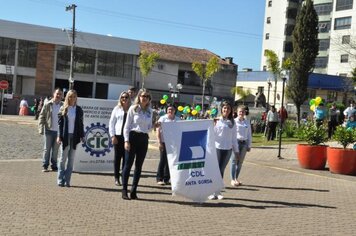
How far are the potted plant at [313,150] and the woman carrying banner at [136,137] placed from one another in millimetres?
7521

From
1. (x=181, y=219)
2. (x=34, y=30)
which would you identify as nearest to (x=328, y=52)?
(x=34, y=30)

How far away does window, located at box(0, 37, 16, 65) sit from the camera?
51875 mm

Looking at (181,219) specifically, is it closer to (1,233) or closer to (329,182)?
(1,233)

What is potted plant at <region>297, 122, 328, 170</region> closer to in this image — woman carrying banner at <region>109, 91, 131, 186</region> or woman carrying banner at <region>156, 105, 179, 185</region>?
woman carrying banner at <region>156, 105, 179, 185</region>

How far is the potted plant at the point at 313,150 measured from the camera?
49.0 ft

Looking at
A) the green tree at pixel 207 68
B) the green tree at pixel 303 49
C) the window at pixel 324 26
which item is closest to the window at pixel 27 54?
the green tree at pixel 207 68

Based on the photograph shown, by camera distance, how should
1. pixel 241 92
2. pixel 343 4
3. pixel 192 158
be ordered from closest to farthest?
pixel 192 158
pixel 241 92
pixel 343 4

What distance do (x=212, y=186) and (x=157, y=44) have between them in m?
61.0

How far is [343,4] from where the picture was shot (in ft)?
247

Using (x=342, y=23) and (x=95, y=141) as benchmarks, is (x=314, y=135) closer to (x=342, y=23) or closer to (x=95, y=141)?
(x=95, y=141)

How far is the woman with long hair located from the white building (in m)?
60.8

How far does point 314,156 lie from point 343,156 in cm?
113

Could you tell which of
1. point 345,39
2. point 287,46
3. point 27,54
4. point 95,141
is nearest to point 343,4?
point 345,39

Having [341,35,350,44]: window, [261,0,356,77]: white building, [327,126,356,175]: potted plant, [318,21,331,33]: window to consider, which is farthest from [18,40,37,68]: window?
[327,126,356,175]: potted plant
